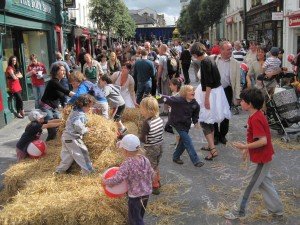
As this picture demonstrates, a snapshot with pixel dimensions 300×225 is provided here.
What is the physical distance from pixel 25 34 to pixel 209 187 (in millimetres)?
12207

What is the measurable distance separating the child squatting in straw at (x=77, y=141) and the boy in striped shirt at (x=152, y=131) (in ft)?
3.03

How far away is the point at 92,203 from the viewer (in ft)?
14.9

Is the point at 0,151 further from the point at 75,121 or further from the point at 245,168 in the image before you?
the point at 245,168

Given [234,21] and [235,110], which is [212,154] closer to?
[235,110]

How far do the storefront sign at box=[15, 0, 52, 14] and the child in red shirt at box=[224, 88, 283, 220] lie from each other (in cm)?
1032

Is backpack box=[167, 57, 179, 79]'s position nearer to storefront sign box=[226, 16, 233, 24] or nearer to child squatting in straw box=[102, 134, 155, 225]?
child squatting in straw box=[102, 134, 155, 225]

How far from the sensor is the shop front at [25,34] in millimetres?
11297

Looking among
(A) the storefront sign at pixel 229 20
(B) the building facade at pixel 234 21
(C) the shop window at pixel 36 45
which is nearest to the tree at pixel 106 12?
(B) the building facade at pixel 234 21

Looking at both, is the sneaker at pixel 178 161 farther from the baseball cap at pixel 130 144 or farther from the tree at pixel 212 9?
the tree at pixel 212 9

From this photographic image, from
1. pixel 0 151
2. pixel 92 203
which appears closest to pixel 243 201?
pixel 92 203

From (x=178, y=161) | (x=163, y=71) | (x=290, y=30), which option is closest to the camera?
(x=178, y=161)

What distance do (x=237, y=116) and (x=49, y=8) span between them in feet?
36.3

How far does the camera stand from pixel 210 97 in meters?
7.16

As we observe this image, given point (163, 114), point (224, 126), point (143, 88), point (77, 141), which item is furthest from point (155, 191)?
point (143, 88)
